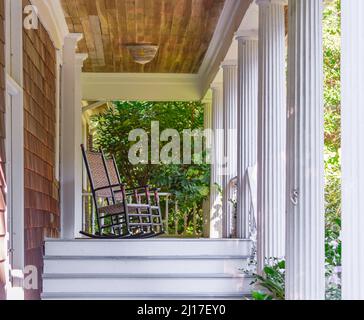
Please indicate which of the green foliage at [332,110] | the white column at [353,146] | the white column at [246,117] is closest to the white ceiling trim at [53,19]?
the white column at [246,117]

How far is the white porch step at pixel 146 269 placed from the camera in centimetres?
582

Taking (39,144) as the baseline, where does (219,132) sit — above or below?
above

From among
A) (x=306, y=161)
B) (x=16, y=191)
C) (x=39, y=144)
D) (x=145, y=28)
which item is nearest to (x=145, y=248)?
(x=39, y=144)

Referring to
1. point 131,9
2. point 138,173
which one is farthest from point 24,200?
point 138,173

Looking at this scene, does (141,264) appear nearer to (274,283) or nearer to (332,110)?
(274,283)

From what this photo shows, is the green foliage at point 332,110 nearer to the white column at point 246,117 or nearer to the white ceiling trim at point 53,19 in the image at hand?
the white column at point 246,117

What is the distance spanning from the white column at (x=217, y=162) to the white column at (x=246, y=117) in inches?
115

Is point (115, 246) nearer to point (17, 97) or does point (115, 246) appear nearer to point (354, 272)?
point (17, 97)

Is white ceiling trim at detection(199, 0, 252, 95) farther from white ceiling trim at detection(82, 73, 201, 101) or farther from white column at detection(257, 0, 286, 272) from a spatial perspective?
white column at detection(257, 0, 286, 272)

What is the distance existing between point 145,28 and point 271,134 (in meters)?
3.20

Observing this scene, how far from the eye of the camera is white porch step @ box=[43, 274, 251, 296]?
19.2 ft

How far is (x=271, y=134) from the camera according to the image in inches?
220

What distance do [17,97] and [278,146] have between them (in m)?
1.79

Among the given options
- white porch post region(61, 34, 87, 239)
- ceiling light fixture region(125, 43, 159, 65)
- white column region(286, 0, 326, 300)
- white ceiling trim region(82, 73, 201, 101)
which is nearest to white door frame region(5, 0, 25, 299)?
white column region(286, 0, 326, 300)
